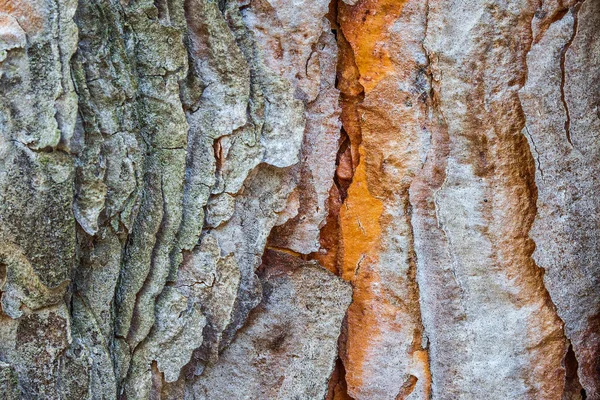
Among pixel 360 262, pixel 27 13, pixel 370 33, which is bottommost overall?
pixel 360 262

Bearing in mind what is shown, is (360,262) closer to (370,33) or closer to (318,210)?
(318,210)

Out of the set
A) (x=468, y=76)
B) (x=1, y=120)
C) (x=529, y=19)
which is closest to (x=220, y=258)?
(x=1, y=120)

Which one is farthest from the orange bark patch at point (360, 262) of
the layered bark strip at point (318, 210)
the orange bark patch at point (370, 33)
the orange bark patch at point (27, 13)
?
the orange bark patch at point (27, 13)

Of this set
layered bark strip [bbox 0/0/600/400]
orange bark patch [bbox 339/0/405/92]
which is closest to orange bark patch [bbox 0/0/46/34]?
layered bark strip [bbox 0/0/600/400]

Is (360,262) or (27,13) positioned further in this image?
(360,262)

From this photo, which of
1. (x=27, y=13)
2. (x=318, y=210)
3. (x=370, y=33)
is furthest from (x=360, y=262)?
(x=27, y=13)

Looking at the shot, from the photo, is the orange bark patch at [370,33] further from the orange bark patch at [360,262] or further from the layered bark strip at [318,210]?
the orange bark patch at [360,262]

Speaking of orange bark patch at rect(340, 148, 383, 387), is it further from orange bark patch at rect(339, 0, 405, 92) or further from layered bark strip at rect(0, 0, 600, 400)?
orange bark patch at rect(339, 0, 405, 92)

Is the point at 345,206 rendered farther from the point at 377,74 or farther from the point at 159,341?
the point at 159,341
